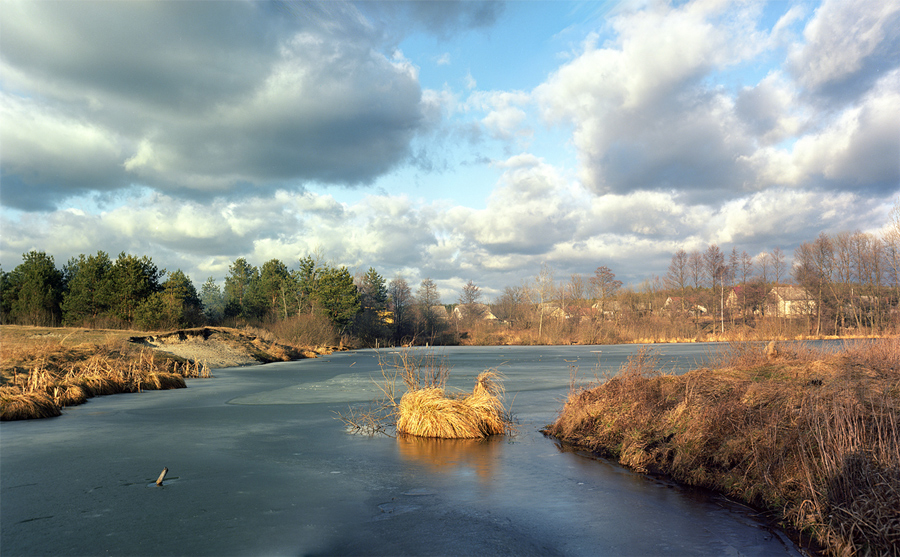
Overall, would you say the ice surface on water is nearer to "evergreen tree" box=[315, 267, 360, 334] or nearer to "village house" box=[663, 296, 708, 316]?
"evergreen tree" box=[315, 267, 360, 334]

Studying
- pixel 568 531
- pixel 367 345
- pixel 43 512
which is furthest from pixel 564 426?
pixel 367 345

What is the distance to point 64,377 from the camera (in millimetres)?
16484

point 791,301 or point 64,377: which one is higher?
point 791,301

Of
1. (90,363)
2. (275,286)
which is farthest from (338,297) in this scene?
(90,363)

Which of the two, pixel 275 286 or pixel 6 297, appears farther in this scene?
pixel 275 286

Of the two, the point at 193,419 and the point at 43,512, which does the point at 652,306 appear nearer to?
the point at 193,419

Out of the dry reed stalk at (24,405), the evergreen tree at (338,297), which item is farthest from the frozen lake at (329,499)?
the evergreen tree at (338,297)

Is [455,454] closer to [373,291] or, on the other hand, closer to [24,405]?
[24,405]

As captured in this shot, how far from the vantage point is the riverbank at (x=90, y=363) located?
13.3 m

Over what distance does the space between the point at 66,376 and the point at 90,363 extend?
2205 mm

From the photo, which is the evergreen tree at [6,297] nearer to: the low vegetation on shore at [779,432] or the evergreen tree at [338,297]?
the evergreen tree at [338,297]

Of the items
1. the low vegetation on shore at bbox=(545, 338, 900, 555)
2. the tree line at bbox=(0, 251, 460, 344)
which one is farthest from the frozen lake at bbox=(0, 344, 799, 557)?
the tree line at bbox=(0, 251, 460, 344)

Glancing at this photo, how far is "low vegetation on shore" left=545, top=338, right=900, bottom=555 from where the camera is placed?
16.6ft

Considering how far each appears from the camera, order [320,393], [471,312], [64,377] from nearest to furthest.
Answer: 1. [64,377]
2. [320,393]
3. [471,312]
